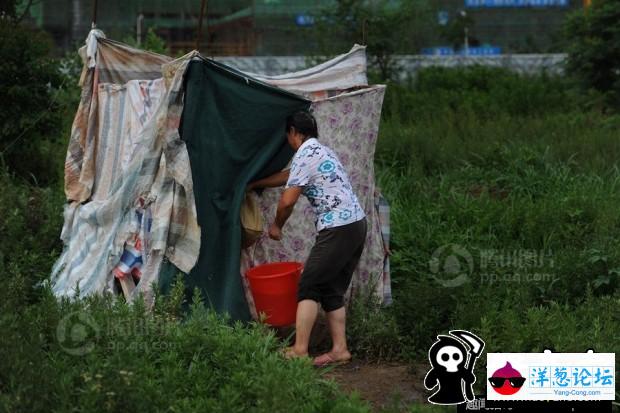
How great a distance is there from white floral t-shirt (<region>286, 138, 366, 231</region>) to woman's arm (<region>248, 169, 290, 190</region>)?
0.41m

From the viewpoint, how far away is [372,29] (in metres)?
18.3

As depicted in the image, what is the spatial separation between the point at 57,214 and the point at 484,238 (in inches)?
148

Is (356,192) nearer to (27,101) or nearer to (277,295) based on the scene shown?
(277,295)

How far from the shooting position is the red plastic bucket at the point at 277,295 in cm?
587

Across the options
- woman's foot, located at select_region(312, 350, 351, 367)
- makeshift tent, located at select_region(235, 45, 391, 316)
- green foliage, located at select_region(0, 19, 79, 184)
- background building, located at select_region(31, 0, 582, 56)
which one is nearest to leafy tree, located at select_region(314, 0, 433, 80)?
background building, located at select_region(31, 0, 582, 56)

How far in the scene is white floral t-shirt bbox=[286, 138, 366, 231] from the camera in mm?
5664

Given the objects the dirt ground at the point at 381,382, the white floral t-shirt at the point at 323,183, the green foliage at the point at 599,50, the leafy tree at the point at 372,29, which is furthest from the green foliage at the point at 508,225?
the leafy tree at the point at 372,29

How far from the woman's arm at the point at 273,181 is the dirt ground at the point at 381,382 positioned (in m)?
1.31

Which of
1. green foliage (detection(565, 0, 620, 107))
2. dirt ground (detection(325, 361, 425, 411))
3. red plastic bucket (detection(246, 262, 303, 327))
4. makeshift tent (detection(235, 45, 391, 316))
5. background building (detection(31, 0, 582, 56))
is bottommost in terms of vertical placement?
dirt ground (detection(325, 361, 425, 411))

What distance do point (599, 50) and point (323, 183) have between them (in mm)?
11008

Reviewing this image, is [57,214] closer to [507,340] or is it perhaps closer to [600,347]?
[507,340]

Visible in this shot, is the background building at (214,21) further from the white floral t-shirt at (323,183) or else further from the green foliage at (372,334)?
the white floral t-shirt at (323,183)

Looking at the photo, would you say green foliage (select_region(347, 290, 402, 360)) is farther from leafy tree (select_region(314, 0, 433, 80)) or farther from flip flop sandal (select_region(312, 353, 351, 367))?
leafy tree (select_region(314, 0, 433, 80))

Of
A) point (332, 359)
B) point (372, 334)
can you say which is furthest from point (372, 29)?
point (332, 359)
